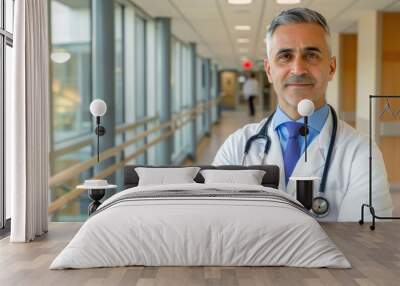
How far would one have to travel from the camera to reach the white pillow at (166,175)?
6.29m

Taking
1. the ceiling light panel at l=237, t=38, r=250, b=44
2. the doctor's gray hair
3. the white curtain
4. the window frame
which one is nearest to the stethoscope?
the doctor's gray hair

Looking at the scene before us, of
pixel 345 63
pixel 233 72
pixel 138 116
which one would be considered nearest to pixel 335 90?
pixel 345 63

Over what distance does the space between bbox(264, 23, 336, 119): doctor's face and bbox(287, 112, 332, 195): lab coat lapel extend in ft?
0.84

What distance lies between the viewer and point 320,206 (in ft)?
20.8

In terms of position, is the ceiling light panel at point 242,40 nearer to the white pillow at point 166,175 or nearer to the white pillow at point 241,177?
the white pillow at point 166,175

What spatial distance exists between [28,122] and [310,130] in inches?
97.5

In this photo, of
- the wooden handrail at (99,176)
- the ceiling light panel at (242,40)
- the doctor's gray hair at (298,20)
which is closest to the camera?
the doctor's gray hair at (298,20)

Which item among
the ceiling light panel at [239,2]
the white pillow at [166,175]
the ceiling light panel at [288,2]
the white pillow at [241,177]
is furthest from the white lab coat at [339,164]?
the ceiling light panel at [239,2]

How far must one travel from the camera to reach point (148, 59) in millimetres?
13711

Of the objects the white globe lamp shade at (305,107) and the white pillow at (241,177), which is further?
the white pillow at (241,177)

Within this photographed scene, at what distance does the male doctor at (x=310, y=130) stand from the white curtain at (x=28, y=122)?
1.85 m

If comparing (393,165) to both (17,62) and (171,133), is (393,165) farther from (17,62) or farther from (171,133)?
(17,62)

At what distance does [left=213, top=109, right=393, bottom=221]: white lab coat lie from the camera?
6191mm

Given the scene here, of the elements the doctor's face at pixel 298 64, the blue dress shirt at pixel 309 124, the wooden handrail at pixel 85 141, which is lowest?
the wooden handrail at pixel 85 141
